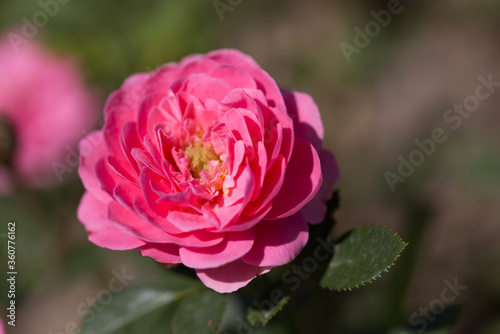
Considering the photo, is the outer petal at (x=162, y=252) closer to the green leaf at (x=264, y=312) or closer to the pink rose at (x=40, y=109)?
the green leaf at (x=264, y=312)

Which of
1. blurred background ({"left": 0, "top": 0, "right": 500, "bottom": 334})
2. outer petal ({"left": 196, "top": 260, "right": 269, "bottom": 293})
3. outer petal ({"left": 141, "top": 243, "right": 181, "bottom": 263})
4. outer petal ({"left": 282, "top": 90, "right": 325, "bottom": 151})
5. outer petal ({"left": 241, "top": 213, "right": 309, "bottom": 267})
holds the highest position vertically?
outer petal ({"left": 282, "top": 90, "right": 325, "bottom": 151})

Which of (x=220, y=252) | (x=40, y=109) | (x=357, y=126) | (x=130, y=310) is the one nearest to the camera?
(x=220, y=252)

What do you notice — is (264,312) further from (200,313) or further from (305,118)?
(305,118)

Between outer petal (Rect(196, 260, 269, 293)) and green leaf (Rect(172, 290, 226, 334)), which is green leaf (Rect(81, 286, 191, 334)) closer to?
green leaf (Rect(172, 290, 226, 334))

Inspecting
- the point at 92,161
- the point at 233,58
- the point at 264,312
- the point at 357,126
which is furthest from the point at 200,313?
the point at 357,126

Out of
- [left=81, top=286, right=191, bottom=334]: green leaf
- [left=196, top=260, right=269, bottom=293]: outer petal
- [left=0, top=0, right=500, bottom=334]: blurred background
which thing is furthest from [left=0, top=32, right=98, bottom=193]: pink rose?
[left=196, top=260, right=269, bottom=293]: outer petal

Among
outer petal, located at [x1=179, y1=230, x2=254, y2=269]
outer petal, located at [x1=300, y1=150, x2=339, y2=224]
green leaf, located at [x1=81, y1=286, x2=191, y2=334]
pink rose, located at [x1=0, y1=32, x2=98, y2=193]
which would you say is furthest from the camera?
pink rose, located at [x1=0, y1=32, x2=98, y2=193]

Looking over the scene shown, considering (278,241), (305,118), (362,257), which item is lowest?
(362,257)
